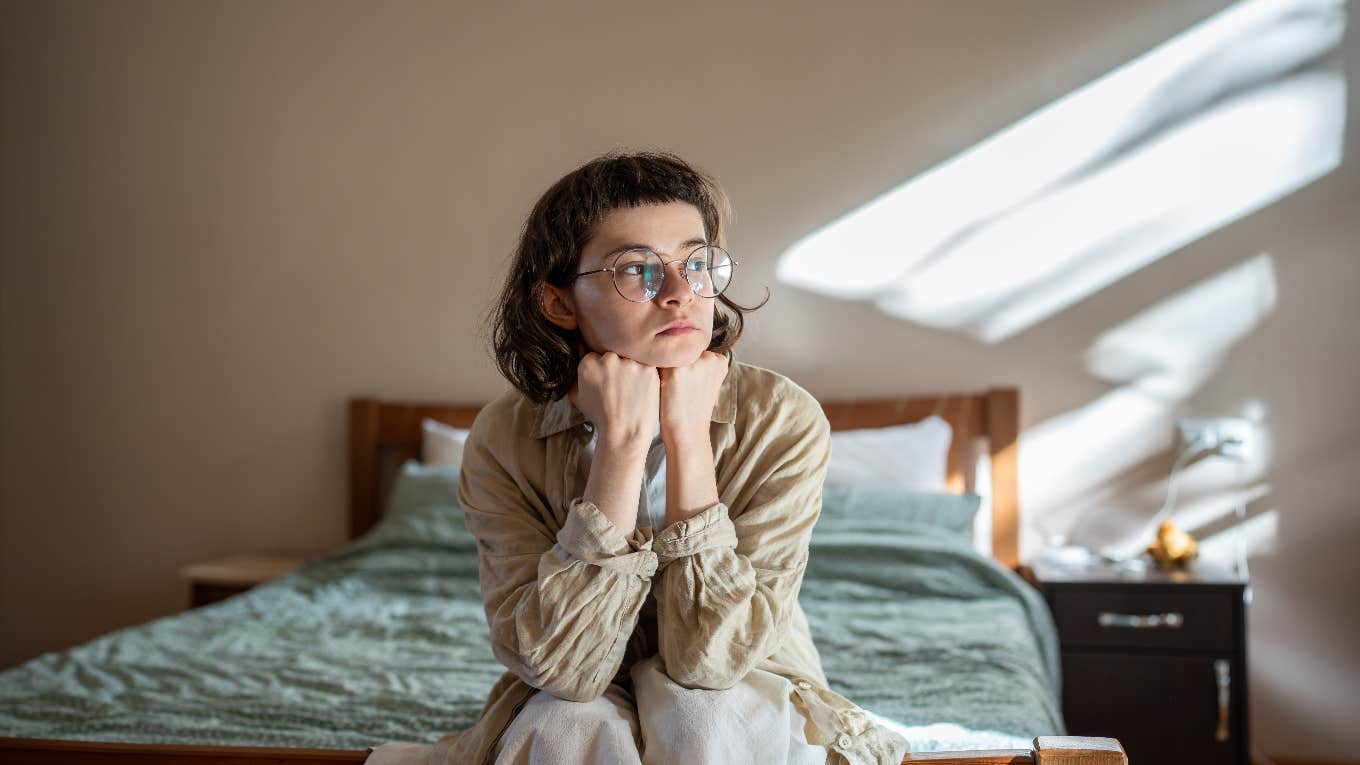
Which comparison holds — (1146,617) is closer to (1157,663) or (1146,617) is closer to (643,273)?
(1157,663)

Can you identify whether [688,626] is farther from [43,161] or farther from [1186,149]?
[43,161]

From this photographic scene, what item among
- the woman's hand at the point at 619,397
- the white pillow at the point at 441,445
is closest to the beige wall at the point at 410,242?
the white pillow at the point at 441,445

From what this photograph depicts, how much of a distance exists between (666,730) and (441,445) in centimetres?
206

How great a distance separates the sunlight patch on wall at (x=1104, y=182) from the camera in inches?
111

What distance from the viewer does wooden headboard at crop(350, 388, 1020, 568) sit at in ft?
9.76

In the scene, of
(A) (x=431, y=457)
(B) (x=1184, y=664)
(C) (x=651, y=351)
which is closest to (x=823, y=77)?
(A) (x=431, y=457)

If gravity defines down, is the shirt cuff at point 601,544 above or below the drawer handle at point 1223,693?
above

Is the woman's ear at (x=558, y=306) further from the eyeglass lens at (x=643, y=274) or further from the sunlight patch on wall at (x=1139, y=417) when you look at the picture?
the sunlight patch on wall at (x=1139, y=417)

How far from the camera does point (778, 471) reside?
4.40 ft

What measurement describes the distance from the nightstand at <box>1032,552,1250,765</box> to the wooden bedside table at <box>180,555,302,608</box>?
193 centimetres

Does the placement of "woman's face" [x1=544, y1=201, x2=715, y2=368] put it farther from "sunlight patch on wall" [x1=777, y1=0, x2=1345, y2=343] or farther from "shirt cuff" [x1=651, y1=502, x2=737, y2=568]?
"sunlight patch on wall" [x1=777, y1=0, x2=1345, y2=343]

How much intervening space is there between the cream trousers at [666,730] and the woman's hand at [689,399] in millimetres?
259

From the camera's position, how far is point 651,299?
1.30 meters

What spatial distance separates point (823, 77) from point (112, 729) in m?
2.23
